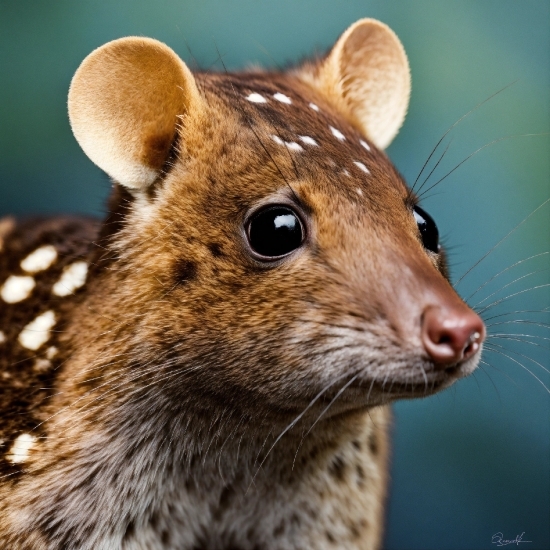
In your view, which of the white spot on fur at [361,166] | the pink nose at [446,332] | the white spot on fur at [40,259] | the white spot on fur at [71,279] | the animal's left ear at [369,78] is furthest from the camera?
the animal's left ear at [369,78]

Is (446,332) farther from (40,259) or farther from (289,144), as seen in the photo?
(40,259)

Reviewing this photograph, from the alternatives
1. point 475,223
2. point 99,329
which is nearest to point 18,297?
point 99,329

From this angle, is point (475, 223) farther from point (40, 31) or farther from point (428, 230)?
point (40, 31)

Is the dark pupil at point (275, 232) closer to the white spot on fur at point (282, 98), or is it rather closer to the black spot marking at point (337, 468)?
the white spot on fur at point (282, 98)

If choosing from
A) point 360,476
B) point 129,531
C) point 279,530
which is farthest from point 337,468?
point 129,531

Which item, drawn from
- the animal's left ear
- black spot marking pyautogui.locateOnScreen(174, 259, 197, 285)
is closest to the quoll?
black spot marking pyautogui.locateOnScreen(174, 259, 197, 285)

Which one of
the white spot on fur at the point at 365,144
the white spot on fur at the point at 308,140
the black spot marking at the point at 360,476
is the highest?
the white spot on fur at the point at 365,144

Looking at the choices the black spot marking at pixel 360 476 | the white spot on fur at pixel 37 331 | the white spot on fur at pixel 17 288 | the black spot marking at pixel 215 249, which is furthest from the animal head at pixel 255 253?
the black spot marking at pixel 360 476
